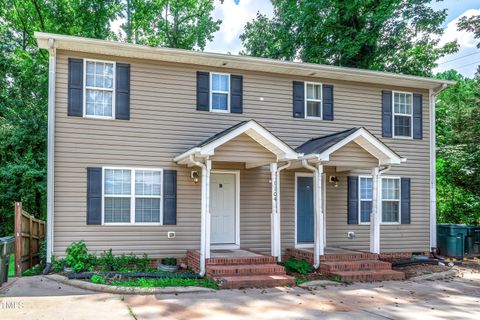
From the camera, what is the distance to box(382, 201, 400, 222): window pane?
11.2 metres

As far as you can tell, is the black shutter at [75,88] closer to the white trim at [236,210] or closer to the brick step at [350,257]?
the white trim at [236,210]

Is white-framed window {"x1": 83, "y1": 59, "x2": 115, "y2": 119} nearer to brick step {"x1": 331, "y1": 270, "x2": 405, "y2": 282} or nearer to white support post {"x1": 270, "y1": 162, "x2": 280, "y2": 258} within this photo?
white support post {"x1": 270, "y1": 162, "x2": 280, "y2": 258}

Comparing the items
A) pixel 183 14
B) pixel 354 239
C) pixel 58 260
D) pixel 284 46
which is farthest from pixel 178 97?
pixel 183 14

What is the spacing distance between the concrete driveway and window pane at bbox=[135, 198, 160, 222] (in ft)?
7.57

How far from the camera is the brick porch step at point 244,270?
7.91 meters

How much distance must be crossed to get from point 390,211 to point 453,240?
2120mm

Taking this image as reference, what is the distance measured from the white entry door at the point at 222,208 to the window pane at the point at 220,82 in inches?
84.9

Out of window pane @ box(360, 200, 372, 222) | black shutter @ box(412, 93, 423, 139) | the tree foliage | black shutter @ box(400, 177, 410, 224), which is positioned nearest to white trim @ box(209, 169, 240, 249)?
window pane @ box(360, 200, 372, 222)

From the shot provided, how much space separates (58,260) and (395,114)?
953 cm

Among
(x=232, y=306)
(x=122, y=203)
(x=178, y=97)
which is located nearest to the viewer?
(x=232, y=306)

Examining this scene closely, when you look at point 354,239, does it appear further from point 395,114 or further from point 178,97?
point 178,97

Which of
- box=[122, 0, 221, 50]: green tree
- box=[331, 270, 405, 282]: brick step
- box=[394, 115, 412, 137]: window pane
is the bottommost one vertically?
box=[331, 270, 405, 282]: brick step

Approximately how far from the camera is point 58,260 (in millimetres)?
8469

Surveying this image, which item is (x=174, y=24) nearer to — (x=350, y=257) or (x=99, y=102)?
(x=99, y=102)
